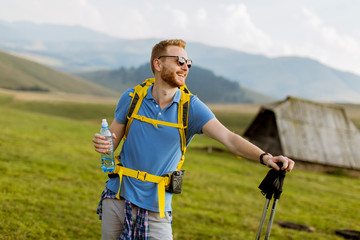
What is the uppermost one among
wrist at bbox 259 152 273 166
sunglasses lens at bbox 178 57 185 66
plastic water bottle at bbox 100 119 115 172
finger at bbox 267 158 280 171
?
sunglasses lens at bbox 178 57 185 66

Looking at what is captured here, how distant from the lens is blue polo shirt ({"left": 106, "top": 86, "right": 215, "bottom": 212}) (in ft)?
11.8

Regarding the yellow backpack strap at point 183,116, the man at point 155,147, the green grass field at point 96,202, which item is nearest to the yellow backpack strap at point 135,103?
the man at point 155,147

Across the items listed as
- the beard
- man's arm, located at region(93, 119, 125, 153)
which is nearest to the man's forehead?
the beard

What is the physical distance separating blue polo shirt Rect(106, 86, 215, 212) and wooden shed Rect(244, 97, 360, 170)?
29.2m

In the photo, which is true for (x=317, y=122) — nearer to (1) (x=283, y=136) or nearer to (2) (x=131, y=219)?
(1) (x=283, y=136)

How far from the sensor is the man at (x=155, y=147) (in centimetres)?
358

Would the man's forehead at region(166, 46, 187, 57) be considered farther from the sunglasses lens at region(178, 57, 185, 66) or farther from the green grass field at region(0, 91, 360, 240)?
the green grass field at region(0, 91, 360, 240)

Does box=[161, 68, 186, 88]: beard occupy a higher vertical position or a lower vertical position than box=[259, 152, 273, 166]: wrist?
higher

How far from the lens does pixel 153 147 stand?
141 inches

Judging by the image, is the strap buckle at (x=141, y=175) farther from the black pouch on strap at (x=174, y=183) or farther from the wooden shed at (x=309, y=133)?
the wooden shed at (x=309, y=133)

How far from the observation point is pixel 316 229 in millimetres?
11406

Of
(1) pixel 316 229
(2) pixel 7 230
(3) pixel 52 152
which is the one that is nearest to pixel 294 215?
(1) pixel 316 229

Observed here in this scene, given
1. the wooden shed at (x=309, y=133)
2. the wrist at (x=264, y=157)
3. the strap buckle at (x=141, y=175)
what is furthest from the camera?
the wooden shed at (x=309, y=133)

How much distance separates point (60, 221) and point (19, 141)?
1313 centimetres
